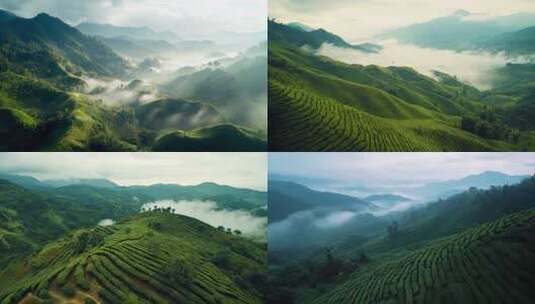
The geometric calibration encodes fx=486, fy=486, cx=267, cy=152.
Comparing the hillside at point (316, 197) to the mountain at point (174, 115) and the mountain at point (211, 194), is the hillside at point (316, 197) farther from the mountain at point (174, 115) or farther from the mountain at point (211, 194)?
the mountain at point (174, 115)

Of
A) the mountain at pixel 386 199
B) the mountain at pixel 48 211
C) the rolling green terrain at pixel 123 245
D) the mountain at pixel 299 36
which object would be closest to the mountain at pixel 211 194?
the rolling green terrain at pixel 123 245

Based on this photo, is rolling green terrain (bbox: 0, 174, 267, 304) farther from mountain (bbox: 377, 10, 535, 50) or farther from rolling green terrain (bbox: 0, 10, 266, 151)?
mountain (bbox: 377, 10, 535, 50)

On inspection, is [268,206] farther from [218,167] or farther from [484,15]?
[484,15]

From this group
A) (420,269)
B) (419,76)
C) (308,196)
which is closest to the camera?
(420,269)

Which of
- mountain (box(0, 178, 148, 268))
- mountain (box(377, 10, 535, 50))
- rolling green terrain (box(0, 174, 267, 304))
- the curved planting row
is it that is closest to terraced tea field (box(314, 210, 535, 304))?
rolling green terrain (box(0, 174, 267, 304))

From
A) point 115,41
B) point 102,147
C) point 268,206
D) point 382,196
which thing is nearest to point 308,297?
point 268,206

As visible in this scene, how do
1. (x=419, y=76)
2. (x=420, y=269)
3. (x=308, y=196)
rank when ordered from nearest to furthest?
(x=420, y=269)
(x=308, y=196)
(x=419, y=76)
